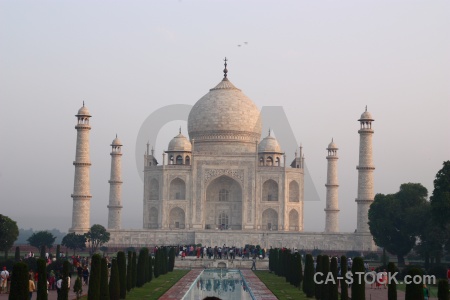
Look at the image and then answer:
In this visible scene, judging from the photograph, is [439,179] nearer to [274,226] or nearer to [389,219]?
[389,219]

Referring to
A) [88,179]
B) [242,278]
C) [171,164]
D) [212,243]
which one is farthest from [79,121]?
[242,278]

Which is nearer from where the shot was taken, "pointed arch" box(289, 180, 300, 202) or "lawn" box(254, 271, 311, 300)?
"lawn" box(254, 271, 311, 300)

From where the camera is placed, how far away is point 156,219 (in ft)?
157

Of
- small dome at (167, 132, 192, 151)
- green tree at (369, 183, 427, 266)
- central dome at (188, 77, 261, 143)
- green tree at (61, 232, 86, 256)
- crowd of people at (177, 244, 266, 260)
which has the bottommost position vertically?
crowd of people at (177, 244, 266, 260)

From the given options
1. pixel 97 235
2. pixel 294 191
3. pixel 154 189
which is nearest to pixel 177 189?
pixel 154 189

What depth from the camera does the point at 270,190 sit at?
48.5 m

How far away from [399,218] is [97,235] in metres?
14.4

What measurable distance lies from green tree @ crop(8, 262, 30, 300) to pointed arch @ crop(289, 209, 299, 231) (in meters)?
34.2

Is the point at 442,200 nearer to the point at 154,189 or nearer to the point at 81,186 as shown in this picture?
the point at 81,186

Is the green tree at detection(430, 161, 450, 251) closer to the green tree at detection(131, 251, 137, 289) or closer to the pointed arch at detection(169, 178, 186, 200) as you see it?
the green tree at detection(131, 251, 137, 289)

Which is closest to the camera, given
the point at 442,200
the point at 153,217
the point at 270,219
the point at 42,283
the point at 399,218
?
the point at 42,283

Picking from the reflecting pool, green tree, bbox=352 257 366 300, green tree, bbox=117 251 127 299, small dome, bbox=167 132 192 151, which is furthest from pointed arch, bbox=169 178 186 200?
green tree, bbox=352 257 366 300

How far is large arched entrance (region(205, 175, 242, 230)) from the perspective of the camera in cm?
4784

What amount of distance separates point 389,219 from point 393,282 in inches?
863
